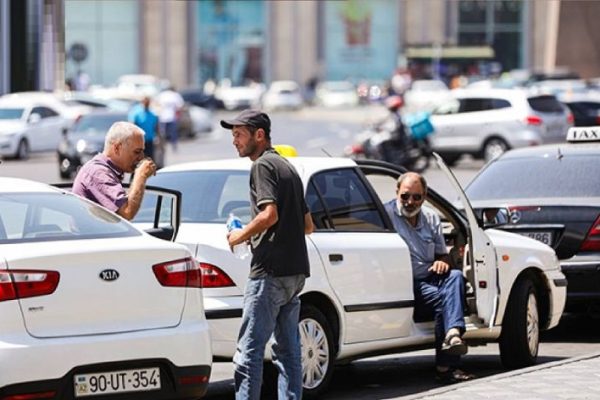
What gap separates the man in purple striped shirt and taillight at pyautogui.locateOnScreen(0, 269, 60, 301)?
1.56 metres

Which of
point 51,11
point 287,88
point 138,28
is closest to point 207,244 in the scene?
point 51,11

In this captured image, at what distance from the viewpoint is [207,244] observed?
9.09 m

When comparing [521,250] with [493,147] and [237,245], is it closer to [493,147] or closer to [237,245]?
[237,245]

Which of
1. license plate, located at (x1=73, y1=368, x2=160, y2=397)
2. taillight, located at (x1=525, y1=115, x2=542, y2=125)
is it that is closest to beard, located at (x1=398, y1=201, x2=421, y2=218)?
license plate, located at (x1=73, y1=368, x2=160, y2=397)

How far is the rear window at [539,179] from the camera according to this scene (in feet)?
42.4

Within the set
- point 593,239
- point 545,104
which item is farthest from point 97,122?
point 593,239

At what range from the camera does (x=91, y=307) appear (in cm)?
764

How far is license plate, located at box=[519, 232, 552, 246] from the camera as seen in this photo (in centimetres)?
1245

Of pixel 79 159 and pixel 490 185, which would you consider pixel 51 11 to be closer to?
pixel 79 159

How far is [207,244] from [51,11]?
52.9 metres

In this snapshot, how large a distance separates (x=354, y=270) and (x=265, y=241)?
1823 millimetres

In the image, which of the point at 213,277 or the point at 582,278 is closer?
the point at 213,277

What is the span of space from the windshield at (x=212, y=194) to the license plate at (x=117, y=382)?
177 centimetres

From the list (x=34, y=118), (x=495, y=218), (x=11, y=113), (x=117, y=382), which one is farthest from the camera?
(x=34, y=118)
